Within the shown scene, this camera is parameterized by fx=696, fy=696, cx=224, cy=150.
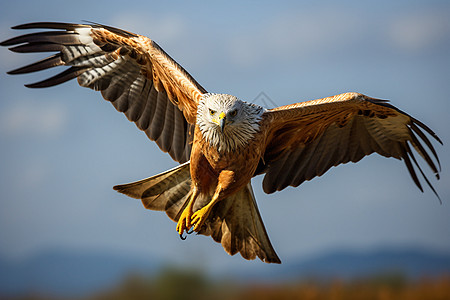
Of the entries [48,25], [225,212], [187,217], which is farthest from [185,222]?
[48,25]

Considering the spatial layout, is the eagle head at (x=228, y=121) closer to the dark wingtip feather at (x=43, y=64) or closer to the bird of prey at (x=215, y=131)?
the bird of prey at (x=215, y=131)

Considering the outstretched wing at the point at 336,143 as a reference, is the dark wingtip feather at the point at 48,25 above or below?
above

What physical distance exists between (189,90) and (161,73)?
0.59 meters

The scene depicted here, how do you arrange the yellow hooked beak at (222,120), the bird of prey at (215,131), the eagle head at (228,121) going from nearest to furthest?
the yellow hooked beak at (222,120) → the eagle head at (228,121) → the bird of prey at (215,131)

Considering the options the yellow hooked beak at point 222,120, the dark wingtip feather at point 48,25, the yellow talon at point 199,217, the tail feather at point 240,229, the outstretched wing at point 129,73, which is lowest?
the tail feather at point 240,229

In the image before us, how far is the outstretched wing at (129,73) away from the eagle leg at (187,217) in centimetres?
87

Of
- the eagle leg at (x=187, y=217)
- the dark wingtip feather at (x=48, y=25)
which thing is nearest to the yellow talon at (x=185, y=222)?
the eagle leg at (x=187, y=217)

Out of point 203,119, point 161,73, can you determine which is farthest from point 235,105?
point 161,73

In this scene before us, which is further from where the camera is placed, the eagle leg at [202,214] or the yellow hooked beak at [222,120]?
the eagle leg at [202,214]

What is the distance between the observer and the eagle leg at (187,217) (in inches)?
268

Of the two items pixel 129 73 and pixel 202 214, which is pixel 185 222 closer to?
pixel 202 214

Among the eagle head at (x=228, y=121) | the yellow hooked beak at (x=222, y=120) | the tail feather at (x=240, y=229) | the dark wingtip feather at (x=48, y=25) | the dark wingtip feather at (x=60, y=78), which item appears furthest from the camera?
the tail feather at (x=240, y=229)

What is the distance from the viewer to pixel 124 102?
777cm

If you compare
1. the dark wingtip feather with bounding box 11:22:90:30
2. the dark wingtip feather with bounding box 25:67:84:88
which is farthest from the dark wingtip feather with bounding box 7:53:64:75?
the dark wingtip feather with bounding box 11:22:90:30
